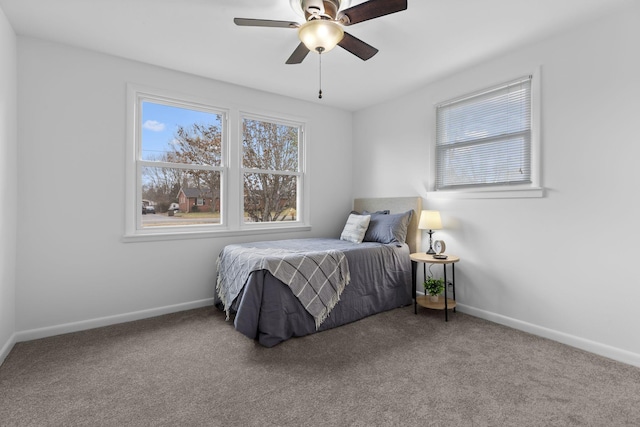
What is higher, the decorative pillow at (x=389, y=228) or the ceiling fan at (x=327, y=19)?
the ceiling fan at (x=327, y=19)

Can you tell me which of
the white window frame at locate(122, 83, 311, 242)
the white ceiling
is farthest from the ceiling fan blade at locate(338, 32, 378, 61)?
the white window frame at locate(122, 83, 311, 242)

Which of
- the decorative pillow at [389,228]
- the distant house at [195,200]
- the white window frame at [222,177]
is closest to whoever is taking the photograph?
the white window frame at [222,177]

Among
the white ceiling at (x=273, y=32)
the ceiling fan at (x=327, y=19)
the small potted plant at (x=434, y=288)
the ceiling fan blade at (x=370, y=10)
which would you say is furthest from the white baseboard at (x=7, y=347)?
the small potted plant at (x=434, y=288)

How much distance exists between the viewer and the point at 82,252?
2820 millimetres

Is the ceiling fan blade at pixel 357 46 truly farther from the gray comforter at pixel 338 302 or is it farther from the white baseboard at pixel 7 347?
the white baseboard at pixel 7 347

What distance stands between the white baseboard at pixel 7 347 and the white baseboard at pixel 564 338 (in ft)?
12.9

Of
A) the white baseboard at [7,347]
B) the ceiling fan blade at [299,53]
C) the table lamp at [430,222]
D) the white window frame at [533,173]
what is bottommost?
the white baseboard at [7,347]

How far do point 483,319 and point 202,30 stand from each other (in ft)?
12.0

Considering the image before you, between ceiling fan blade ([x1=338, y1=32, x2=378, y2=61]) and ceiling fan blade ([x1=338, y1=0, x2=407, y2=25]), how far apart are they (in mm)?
146

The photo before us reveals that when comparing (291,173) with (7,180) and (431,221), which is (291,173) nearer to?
(431,221)

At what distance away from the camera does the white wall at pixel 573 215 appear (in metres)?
2.27

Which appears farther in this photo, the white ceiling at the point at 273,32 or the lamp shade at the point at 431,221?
the lamp shade at the point at 431,221

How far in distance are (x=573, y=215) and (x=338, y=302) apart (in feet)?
6.78

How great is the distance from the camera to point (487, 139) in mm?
3137
